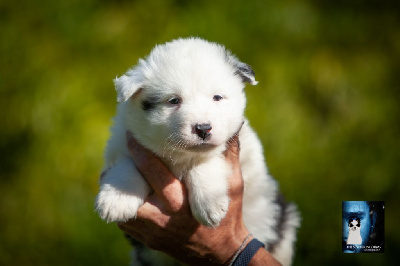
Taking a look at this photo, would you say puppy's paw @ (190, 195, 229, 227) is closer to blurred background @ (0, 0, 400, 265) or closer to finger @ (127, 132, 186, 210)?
finger @ (127, 132, 186, 210)

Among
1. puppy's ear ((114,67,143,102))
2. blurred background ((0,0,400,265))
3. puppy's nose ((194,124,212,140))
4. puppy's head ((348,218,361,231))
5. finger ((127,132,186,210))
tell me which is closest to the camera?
puppy's nose ((194,124,212,140))

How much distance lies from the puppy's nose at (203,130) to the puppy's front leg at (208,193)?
38 cm

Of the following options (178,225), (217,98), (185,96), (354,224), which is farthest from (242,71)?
(354,224)

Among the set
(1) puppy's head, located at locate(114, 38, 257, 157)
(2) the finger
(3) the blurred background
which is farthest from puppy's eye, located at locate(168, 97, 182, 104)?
(3) the blurred background

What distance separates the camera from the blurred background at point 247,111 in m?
4.87

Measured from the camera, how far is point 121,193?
2496 mm

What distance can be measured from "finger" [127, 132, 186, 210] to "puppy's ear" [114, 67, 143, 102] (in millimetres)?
412

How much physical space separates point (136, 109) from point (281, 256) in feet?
4.77

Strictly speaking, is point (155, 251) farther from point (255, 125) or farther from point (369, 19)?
point (369, 19)

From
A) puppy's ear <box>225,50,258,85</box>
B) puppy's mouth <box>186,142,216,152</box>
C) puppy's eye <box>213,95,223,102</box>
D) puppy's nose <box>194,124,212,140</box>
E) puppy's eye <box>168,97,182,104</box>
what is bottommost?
puppy's mouth <box>186,142,216,152</box>

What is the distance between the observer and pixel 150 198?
272 centimetres

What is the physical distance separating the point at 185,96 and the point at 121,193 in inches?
26.0

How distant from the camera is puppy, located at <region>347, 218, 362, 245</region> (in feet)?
10.2

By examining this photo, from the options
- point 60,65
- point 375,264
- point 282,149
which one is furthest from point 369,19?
point 60,65
